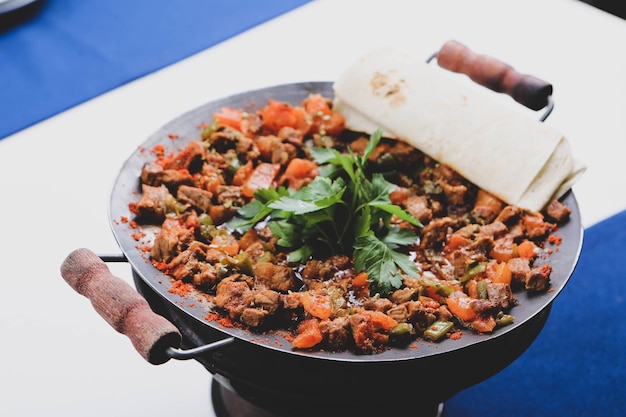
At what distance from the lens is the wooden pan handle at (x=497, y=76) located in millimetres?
2750

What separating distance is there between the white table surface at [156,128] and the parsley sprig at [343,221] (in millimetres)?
1053

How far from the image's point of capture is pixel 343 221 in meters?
2.41

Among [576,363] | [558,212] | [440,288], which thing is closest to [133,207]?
[440,288]

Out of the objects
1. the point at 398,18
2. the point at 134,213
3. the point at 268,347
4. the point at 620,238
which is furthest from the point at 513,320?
the point at 398,18

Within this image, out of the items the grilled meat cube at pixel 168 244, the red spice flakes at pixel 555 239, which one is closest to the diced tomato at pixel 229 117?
the grilled meat cube at pixel 168 244

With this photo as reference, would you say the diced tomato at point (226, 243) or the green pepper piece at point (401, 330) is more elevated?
the green pepper piece at point (401, 330)

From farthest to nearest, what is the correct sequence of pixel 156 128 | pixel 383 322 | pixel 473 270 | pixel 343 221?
pixel 156 128, pixel 343 221, pixel 473 270, pixel 383 322

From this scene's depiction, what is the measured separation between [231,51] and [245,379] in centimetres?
305

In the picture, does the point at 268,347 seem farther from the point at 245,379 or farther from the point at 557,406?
the point at 557,406

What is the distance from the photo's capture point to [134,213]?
2.42m

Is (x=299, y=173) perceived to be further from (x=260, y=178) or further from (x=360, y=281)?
(x=360, y=281)

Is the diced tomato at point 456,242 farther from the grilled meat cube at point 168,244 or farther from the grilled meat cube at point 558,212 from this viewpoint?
the grilled meat cube at point 168,244

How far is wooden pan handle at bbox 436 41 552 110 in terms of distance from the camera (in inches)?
108

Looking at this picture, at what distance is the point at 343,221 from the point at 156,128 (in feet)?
7.01
